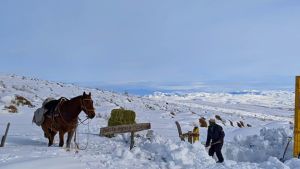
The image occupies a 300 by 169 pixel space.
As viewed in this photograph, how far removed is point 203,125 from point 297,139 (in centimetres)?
1512

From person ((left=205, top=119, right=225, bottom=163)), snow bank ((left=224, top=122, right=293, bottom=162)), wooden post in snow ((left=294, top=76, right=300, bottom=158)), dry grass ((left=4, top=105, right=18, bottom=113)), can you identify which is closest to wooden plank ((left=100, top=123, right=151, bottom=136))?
person ((left=205, top=119, right=225, bottom=163))

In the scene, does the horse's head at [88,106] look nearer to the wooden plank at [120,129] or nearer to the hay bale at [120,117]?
the wooden plank at [120,129]

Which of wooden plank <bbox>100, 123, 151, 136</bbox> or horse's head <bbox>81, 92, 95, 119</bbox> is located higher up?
horse's head <bbox>81, 92, 95, 119</bbox>

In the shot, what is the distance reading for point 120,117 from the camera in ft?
74.6

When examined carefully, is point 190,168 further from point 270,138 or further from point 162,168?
point 270,138

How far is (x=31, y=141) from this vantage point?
57.2 feet

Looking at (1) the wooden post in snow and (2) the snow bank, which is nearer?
(1) the wooden post in snow

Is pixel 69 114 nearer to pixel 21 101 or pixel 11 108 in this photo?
pixel 11 108

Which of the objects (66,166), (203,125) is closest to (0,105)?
(203,125)

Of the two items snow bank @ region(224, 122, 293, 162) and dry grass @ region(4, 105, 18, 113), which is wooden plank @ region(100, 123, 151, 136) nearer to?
snow bank @ region(224, 122, 293, 162)

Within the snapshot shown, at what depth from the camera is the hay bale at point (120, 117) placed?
22609mm

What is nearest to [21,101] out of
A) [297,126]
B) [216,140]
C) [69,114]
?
[69,114]

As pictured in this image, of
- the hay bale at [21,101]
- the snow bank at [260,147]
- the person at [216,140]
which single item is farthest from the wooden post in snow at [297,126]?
the hay bale at [21,101]

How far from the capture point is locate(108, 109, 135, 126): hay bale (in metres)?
22.6
